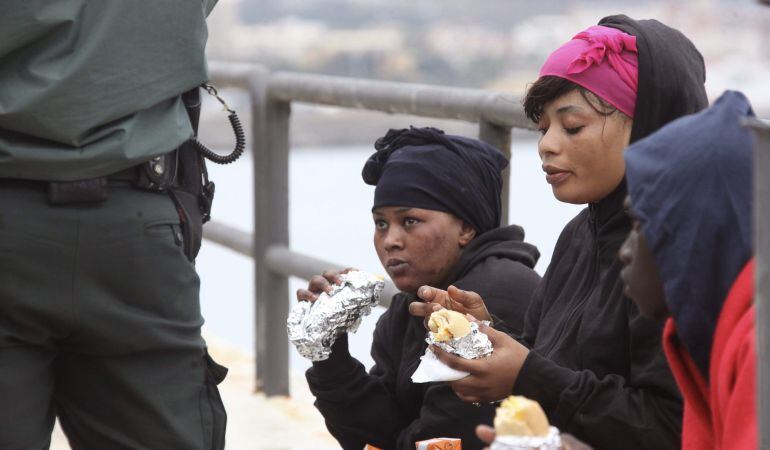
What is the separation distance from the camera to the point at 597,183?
2.54 m

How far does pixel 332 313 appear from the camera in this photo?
288 cm

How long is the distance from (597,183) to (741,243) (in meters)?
0.74

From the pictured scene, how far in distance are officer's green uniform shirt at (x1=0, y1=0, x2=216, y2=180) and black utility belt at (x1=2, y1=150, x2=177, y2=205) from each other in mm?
18

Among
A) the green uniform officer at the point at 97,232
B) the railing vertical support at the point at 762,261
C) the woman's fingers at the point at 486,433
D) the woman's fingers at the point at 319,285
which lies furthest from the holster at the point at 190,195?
the railing vertical support at the point at 762,261

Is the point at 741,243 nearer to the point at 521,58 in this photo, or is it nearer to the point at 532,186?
the point at 532,186

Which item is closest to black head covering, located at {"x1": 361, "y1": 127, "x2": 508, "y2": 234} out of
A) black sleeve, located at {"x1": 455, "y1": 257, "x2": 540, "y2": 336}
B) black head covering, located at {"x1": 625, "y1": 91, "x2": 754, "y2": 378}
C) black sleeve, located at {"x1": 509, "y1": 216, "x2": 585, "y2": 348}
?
black sleeve, located at {"x1": 455, "y1": 257, "x2": 540, "y2": 336}

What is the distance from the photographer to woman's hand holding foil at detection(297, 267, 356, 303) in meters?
2.94

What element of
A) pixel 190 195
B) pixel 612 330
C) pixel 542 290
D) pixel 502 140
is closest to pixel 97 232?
pixel 190 195

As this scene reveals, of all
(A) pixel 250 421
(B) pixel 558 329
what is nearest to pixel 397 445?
(B) pixel 558 329

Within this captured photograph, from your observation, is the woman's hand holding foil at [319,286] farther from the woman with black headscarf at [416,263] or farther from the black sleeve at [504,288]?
the black sleeve at [504,288]

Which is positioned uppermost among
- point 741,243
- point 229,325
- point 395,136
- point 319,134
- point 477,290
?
point 741,243

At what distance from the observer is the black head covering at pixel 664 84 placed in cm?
247

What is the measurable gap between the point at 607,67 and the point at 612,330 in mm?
474

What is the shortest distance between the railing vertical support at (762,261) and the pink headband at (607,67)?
3.67 ft
